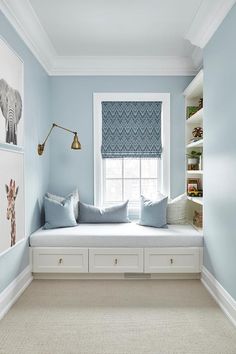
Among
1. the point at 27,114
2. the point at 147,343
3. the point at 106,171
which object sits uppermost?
the point at 27,114

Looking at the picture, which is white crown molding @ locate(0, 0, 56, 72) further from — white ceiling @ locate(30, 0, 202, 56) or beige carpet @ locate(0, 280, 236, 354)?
beige carpet @ locate(0, 280, 236, 354)

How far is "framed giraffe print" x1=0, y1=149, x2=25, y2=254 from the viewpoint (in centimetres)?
251

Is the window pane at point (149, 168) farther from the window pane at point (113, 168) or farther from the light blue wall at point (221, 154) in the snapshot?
the light blue wall at point (221, 154)

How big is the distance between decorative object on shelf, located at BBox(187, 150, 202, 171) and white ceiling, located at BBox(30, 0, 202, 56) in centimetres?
130

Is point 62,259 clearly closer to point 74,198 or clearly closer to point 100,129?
point 74,198

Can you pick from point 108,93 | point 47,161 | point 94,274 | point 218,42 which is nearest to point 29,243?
point 94,274

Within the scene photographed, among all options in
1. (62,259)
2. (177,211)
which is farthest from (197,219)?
(62,259)

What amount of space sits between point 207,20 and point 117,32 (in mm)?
985

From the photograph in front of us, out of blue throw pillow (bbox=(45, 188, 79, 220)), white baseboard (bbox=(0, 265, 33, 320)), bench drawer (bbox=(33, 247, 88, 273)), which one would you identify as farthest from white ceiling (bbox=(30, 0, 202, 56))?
white baseboard (bbox=(0, 265, 33, 320))

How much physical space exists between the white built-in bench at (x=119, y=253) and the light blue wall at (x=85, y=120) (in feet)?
3.14

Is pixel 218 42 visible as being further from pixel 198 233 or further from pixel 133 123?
pixel 198 233

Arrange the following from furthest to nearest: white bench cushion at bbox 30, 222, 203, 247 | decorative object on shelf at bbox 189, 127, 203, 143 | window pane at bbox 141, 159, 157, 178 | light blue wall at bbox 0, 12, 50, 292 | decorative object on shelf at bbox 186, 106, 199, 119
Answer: window pane at bbox 141, 159, 157, 178 → decorative object on shelf at bbox 186, 106, 199, 119 → decorative object on shelf at bbox 189, 127, 203, 143 → white bench cushion at bbox 30, 222, 203, 247 → light blue wall at bbox 0, 12, 50, 292

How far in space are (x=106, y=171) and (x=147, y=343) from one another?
2.52 m

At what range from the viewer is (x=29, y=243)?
3.34m
